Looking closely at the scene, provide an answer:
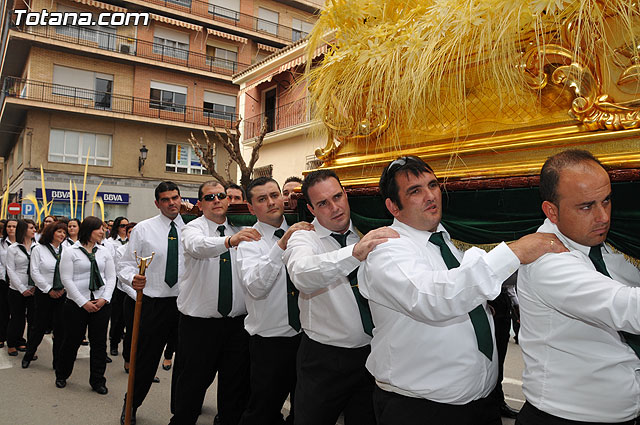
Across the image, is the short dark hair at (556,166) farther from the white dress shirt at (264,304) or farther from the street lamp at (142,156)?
the street lamp at (142,156)

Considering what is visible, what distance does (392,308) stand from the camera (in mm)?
1743

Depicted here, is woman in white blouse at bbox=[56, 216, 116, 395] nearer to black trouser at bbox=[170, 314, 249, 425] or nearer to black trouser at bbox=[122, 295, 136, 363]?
black trouser at bbox=[122, 295, 136, 363]

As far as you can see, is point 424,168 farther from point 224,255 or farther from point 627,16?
point 224,255

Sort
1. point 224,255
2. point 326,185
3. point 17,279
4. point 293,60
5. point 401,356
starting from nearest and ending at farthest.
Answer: point 401,356
point 326,185
point 224,255
point 17,279
point 293,60

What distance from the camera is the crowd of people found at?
4.69 ft

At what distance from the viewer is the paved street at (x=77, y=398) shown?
390 centimetres

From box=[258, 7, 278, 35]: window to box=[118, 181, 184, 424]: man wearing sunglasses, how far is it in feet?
66.4

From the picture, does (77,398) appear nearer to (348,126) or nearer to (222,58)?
(348,126)

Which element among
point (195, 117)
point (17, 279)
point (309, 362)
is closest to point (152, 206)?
point (195, 117)

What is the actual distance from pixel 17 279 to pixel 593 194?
6.56 metres

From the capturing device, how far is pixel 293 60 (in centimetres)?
1211

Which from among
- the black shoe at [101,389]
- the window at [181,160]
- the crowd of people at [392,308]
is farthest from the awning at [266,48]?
the black shoe at [101,389]

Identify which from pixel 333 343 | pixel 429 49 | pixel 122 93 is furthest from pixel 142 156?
pixel 429 49

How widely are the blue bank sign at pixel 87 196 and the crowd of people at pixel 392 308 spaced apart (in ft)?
51.1
